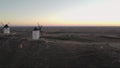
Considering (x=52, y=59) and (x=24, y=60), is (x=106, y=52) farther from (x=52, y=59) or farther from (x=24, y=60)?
(x=24, y=60)

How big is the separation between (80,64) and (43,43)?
902 centimetres

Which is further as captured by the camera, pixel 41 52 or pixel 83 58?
pixel 41 52

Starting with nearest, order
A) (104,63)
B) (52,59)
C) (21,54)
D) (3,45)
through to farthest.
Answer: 1. (104,63)
2. (52,59)
3. (21,54)
4. (3,45)

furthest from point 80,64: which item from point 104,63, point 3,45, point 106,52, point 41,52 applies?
point 3,45

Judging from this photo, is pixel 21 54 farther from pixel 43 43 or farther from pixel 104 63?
pixel 104 63

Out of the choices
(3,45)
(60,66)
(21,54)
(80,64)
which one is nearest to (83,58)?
(80,64)

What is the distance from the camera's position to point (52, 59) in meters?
23.5

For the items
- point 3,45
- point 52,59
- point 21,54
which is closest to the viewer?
point 52,59

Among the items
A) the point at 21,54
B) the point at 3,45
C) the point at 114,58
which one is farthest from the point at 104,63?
the point at 3,45

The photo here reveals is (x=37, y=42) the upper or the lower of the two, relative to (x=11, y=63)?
upper

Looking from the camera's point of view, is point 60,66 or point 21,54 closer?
point 60,66

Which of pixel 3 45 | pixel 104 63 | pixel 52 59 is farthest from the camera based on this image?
pixel 3 45

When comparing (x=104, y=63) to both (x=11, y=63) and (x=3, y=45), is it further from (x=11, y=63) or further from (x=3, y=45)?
(x=3, y=45)

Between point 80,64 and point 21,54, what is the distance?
324 inches
